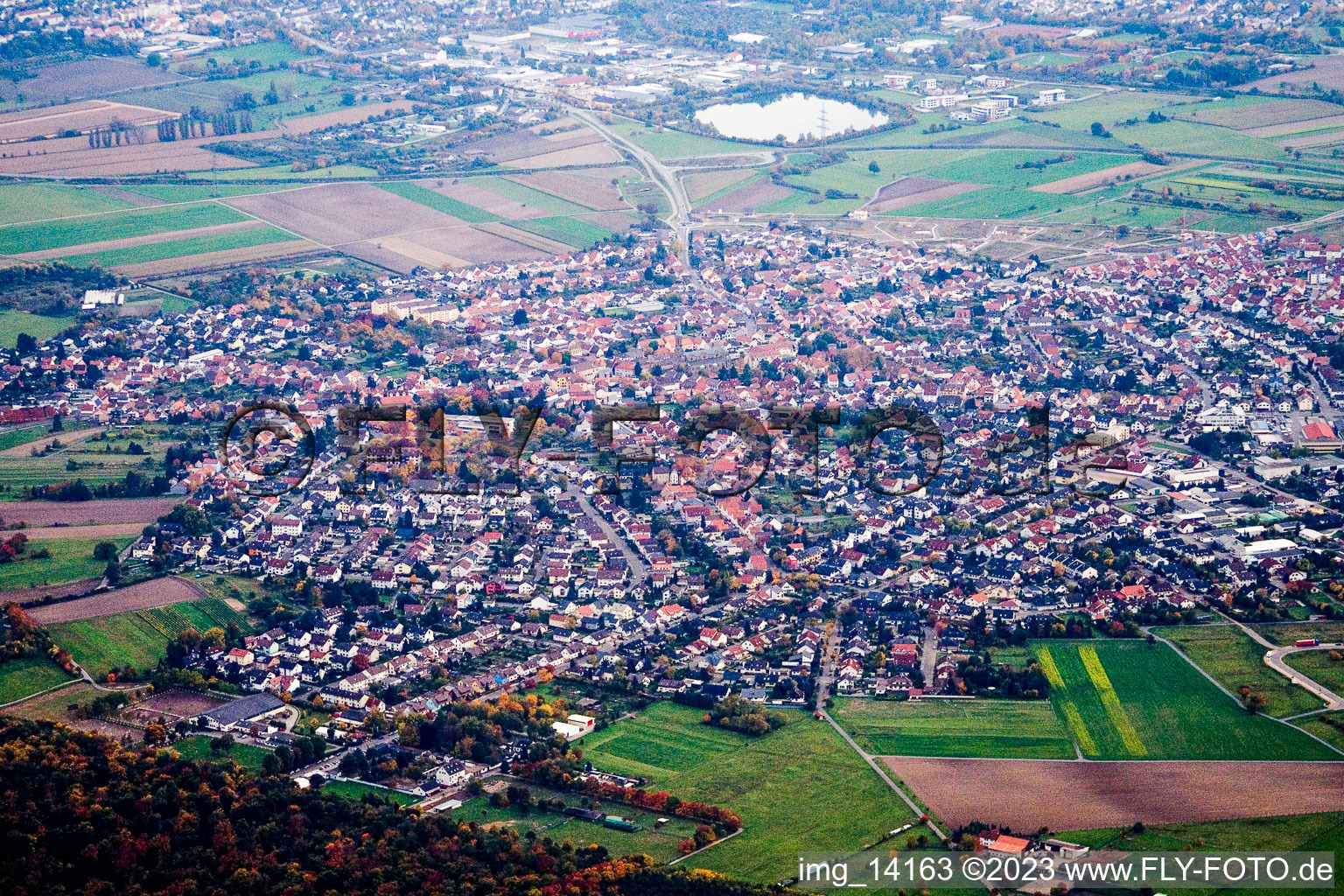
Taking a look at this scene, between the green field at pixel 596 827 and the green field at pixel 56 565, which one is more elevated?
the green field at pixel 56 565

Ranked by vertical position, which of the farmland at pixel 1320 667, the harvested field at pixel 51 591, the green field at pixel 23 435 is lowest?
the harvested field at pixel 51 591

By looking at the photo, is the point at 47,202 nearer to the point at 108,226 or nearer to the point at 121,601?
the point at 108,226

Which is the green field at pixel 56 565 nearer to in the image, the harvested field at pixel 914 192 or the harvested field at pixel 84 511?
the harvested field at pixel 84 511

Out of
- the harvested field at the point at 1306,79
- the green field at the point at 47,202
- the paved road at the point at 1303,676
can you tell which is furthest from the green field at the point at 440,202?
the paved road at the point at 1303,676

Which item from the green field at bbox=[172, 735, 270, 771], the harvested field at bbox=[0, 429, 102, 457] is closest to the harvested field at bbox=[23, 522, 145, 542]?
the harvested field at bbox=[0, 429, 102, 457]

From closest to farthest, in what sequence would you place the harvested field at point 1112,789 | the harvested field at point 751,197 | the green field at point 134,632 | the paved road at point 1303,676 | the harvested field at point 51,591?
the harvested field at point 1112,789 → the paved road at point 1303,676 → the green field at point 134,632 → the harvested field at point 51,591 → the harvested field at point 751,197

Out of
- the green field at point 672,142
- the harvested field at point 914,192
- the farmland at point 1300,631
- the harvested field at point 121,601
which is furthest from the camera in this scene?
the green field at point 672,142

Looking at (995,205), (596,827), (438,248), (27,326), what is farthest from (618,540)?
(995,205)
